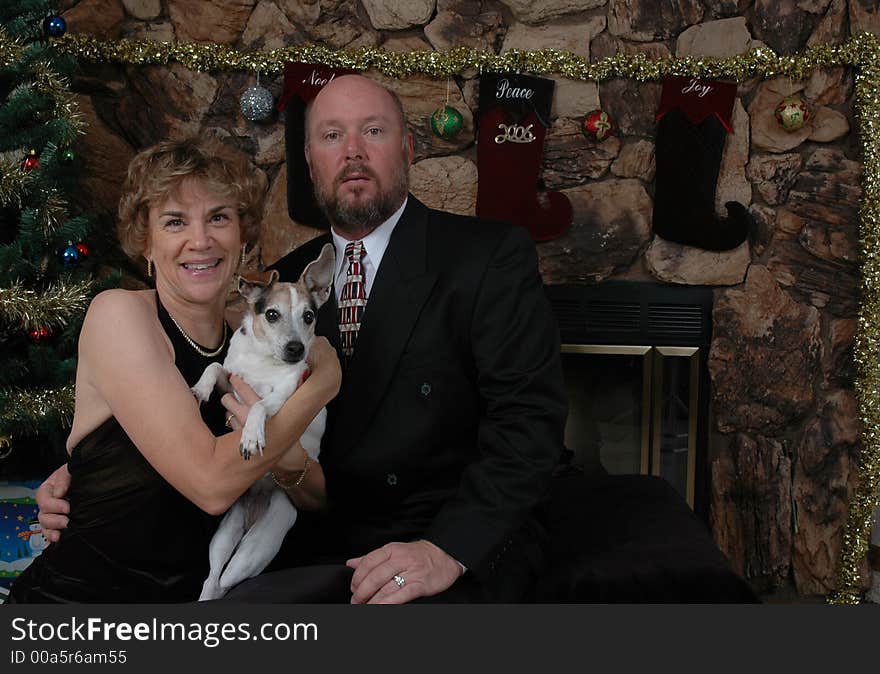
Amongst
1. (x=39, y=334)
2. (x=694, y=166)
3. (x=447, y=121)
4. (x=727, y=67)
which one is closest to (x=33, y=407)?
(x=39, y=334)

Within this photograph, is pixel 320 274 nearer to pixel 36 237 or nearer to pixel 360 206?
pixel 360 206

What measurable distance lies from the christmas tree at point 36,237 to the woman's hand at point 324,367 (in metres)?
1.19

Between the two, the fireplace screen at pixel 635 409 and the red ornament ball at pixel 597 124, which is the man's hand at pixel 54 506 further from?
the red ornament ball at pixel 597 124

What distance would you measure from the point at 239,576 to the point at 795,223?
2.61 meters

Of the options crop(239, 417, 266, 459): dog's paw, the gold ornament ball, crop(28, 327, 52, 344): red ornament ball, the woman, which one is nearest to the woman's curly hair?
the woman

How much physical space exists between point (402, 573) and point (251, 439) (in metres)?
0.38

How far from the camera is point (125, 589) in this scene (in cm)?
135

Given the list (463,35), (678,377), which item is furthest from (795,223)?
(463,35)

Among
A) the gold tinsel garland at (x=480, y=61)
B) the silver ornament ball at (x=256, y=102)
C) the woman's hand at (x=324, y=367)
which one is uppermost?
the gold tinsel garland at (x=480, y=61)

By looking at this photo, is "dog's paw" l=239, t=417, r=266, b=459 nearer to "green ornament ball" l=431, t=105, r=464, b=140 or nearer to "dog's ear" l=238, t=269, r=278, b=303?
"dog's ear" l=238, t=269, r=278, b=303

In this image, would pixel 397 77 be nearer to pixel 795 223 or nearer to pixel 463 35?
pixel 463 35

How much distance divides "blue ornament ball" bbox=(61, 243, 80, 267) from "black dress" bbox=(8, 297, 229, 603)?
1.11 metres

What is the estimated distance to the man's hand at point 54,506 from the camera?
4.91ft

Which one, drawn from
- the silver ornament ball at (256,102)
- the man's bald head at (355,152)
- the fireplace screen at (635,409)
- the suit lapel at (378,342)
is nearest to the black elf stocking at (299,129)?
the silver ornament ball at (256,102)
